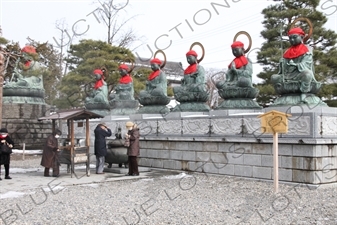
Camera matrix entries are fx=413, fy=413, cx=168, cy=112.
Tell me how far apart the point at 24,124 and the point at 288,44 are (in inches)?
497

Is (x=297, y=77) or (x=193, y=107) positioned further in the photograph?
(x=193, y=107)

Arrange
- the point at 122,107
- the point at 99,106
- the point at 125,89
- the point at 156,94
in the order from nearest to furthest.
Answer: the point at 156,94 → the point at 122,107 → the point at 125,89 → the point at 99,106

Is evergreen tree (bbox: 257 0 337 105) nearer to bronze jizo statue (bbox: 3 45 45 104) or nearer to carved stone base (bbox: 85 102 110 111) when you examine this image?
carved stone base (bbox: 85 102 110 111)

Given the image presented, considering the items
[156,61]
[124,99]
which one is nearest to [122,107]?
[124,99]

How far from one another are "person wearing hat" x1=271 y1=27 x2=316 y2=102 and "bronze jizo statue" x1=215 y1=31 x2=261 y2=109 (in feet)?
4.87

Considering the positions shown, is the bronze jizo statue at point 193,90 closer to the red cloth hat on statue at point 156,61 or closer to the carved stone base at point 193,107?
the carved stone base at point 193,107

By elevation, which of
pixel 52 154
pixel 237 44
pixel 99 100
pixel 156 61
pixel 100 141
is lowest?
pixel 52 154

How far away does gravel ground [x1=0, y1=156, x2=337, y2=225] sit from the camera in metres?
5.97

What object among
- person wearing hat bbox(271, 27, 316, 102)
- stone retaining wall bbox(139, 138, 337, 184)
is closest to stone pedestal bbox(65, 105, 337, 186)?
stone retaining wall bbox(139, 138, 337, 184)

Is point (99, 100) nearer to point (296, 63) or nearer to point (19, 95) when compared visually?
point (19, 95)

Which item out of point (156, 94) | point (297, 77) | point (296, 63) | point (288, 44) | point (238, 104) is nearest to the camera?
point (297, 77)

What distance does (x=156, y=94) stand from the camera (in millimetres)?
13367

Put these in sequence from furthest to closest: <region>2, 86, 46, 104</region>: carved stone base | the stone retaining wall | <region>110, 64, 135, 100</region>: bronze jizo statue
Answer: <region>2, 86, 46, 104</region>: carved stone base
<region>110, 64, 135, 100</region>: bronze jizo statue
the stone retaining wall

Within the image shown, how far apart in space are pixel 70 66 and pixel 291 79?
1656 centimetres
